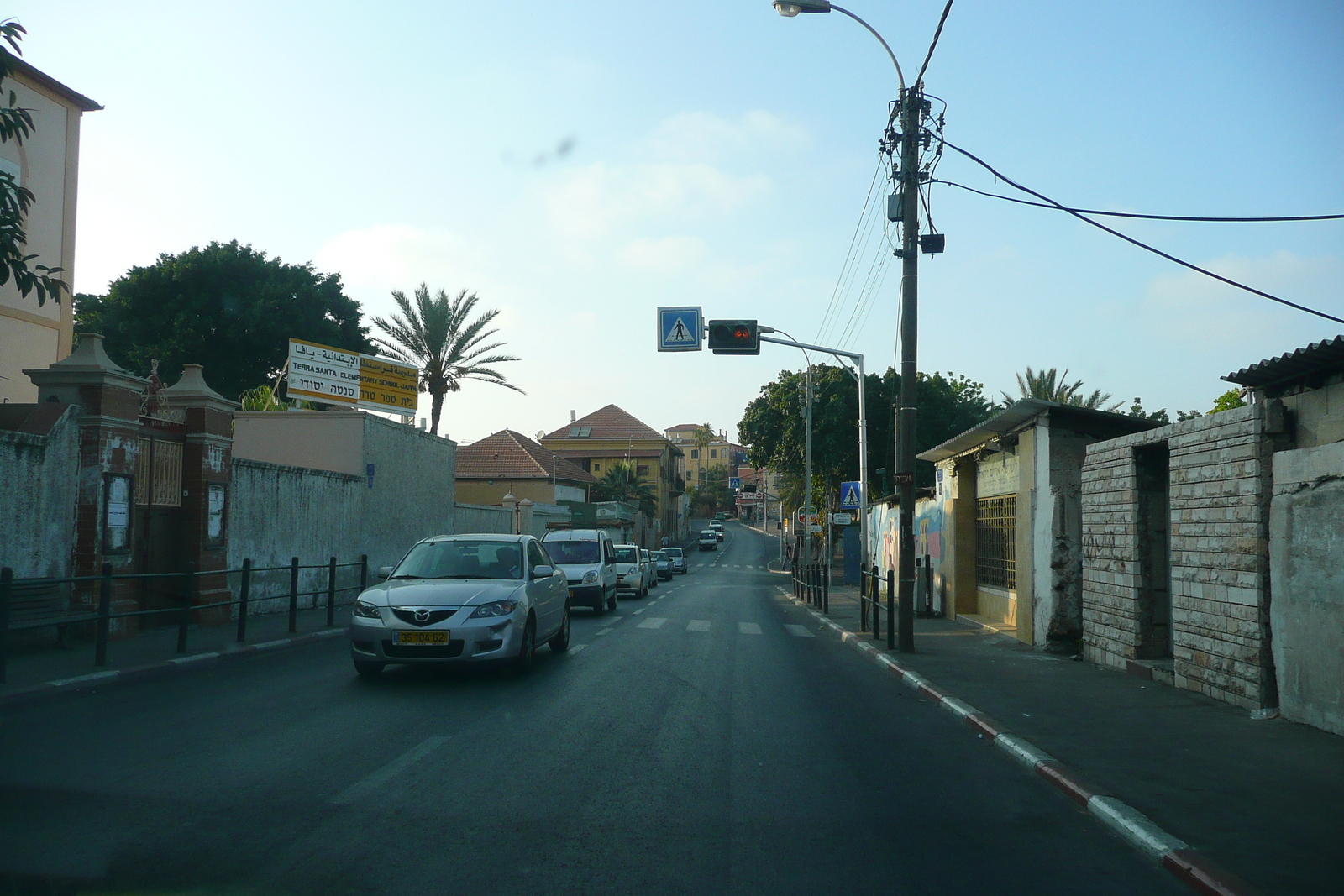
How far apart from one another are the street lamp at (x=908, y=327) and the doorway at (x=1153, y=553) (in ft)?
10.4

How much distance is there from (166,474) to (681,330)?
9052 mm

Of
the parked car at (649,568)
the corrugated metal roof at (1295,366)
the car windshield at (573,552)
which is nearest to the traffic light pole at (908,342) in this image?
the corrugated metal roof at (1295,366)

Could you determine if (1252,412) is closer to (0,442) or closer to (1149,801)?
(1149,801)

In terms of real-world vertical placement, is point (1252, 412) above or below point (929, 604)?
above

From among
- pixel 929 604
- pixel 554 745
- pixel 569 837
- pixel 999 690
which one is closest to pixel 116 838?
pixel 569 837

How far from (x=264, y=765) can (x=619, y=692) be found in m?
4.20

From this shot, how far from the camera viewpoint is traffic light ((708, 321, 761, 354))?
693 inches

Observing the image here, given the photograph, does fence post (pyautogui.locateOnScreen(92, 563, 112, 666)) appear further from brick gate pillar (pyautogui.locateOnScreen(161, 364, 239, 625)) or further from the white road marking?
the white road marking

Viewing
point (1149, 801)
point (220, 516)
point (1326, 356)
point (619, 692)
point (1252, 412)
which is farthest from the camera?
point (220, 516)

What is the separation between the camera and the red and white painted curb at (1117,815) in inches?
183

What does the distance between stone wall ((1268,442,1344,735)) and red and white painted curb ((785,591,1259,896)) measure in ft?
7.95

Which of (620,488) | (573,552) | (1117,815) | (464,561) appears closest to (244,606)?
(464,561)

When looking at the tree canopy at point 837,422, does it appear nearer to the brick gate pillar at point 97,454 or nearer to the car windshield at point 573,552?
the car windshield at point 573,552

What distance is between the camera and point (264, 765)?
6.62 meters
